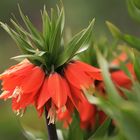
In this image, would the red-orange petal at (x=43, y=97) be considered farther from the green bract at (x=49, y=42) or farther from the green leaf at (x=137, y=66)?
the green leaf at (x=137, y=66)

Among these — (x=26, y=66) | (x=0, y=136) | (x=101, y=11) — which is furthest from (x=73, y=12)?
(x=26, y=66)

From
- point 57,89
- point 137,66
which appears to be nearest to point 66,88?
point 57,89

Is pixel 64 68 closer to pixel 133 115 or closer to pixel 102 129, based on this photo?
pixel 102 129

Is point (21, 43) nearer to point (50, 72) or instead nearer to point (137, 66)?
point (50, 72)

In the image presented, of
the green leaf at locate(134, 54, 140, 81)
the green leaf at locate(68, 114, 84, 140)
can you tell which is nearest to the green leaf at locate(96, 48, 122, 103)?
the green leaf at locate(134, 54, 140, 81)

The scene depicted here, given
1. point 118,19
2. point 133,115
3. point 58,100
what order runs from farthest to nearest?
point 118,19 < point 58,100 < point 133,115

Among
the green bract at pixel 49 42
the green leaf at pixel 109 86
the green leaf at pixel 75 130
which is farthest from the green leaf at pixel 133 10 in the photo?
the green leaf at pixel 109 86

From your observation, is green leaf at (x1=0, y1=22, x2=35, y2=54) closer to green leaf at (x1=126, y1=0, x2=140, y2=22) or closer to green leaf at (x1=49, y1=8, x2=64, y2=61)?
green leaf at (x1=49, y1=8, x2=64, y2=61)
